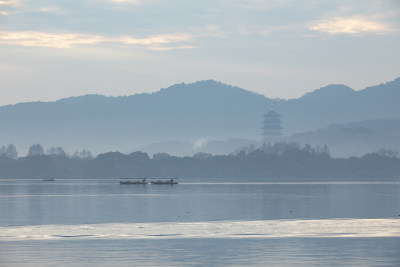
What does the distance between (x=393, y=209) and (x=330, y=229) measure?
118 ft

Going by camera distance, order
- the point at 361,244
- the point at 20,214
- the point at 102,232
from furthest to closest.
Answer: the point at 20,214 → the point at 102,232 → the point at 361,244

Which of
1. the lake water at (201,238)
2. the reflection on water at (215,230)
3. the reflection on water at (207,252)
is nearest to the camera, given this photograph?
the reflection on water at (207,252)

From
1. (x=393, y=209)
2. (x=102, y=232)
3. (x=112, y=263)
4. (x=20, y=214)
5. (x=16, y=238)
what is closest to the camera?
(x=112, y=263)

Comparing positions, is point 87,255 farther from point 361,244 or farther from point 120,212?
point 120,212

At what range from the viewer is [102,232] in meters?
74.3

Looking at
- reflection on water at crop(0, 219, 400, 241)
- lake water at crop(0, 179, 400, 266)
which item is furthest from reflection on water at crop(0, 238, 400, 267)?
reflection on water at crop(0, 219, 400, 241)

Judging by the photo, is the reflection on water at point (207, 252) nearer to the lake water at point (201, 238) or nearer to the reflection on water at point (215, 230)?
the lake water at point (201, 238)

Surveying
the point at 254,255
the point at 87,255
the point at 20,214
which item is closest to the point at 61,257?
the point at 87,255

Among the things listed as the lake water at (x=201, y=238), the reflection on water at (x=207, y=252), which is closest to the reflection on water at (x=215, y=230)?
the lake water at (x=201, y=238)

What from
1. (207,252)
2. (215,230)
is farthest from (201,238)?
(207,252)

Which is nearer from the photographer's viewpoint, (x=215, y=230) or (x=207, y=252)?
(x=207, y=252)

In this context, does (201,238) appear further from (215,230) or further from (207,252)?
(207,252)

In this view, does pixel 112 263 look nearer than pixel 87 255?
Yes

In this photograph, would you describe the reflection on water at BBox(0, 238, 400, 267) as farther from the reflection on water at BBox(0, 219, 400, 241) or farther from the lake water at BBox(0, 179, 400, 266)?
the reflection on water at BBox(0, 219, 400, 241)
